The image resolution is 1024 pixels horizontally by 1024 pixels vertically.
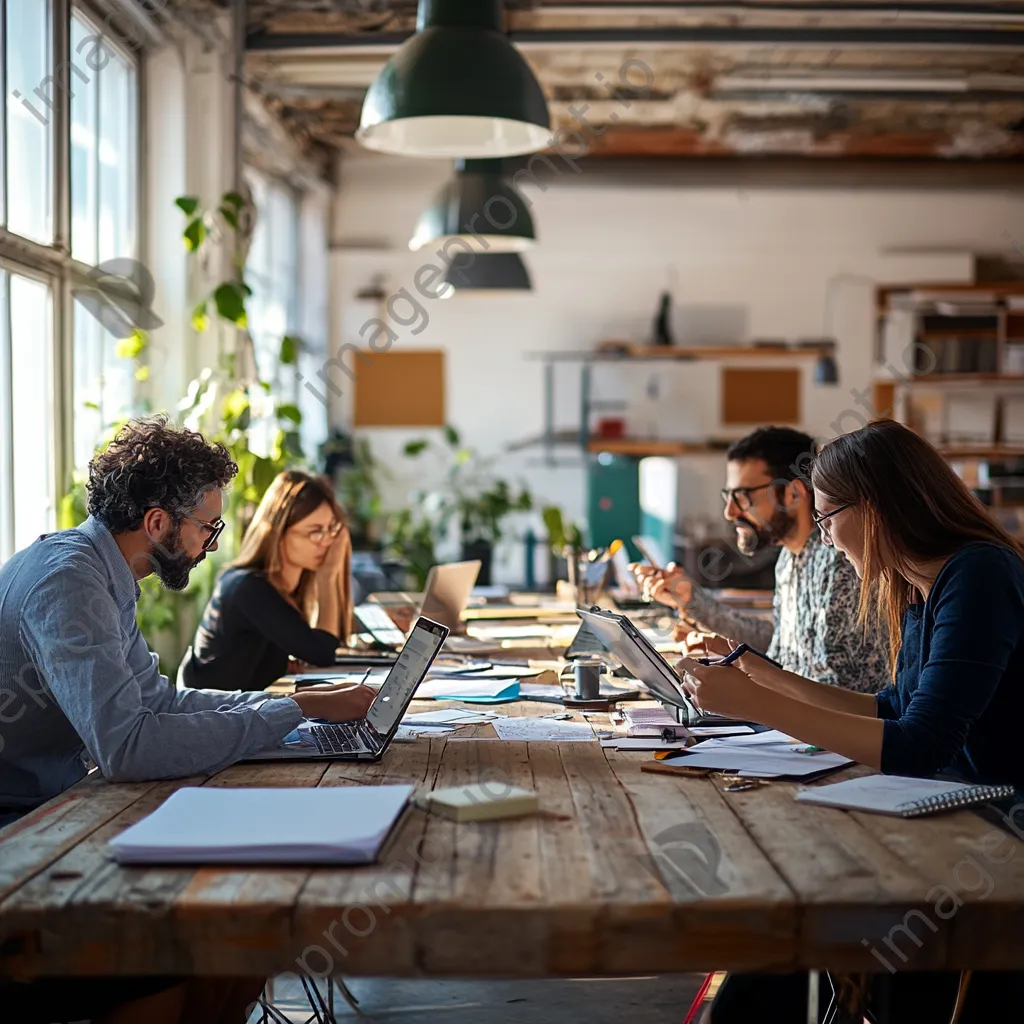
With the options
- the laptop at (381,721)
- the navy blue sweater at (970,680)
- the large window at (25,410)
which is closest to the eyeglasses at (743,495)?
the navy blue sweater at (970,680)

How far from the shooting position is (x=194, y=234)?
5.07m

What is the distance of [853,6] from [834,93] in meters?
1.36

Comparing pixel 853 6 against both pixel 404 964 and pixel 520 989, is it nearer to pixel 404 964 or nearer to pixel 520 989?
pixel 520 989

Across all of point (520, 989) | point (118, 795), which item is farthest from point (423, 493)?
point (118, 795)

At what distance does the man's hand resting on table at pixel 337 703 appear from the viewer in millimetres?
2424

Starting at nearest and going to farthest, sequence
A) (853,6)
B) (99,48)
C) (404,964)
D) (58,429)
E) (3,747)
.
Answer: (404,964) < (3,747) < (58,429) < (99,48) < (853,6)

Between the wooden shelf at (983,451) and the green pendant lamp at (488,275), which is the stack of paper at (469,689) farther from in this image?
the wooden shelf at (983,451)

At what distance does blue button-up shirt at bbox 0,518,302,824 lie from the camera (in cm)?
205

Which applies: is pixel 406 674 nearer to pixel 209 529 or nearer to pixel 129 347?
pixel 209 529

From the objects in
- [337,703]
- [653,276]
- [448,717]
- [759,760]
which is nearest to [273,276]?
[653,276]

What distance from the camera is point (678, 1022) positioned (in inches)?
123

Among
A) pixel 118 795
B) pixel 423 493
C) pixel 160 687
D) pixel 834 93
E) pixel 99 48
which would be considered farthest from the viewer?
pixel 423 493

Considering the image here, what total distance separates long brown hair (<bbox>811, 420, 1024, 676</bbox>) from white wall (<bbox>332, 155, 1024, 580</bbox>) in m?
6.54

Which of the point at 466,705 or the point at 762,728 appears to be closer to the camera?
the point at 762,728
